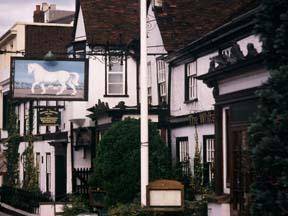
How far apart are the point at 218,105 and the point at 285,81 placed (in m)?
6.14

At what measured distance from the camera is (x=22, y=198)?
33.0 meters

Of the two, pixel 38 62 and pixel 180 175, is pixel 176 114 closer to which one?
pixel 180 175

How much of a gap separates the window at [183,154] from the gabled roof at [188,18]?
378cm

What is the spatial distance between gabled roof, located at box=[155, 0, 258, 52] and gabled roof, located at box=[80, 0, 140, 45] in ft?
8.66

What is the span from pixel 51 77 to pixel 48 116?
8.32 m

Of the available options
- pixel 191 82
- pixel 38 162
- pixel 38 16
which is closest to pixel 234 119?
pixel 191 82

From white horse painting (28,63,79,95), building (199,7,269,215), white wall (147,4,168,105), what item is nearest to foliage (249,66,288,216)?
building (199,7,269,215)

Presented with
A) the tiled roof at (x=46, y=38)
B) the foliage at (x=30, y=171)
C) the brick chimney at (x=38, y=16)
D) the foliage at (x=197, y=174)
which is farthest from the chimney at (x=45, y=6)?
the foliage at (x=197, y=174)

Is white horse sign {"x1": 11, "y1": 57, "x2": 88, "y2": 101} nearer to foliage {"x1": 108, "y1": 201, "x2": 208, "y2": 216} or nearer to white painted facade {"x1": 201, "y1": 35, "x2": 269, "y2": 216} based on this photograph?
foliage {"x1": 108, "y1": 201, "x2": 208, "y2": 216}

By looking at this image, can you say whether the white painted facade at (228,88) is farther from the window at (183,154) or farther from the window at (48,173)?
the window at (48,173)

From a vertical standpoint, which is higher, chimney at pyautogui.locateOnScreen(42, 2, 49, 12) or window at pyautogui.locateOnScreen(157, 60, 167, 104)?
chimney at pyautogui.locateOnScreen(42, 2, 49, 12)

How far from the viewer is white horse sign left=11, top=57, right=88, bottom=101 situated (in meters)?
24.4

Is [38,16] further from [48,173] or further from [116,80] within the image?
[116,80]

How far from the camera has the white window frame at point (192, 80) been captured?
84.5 ft
